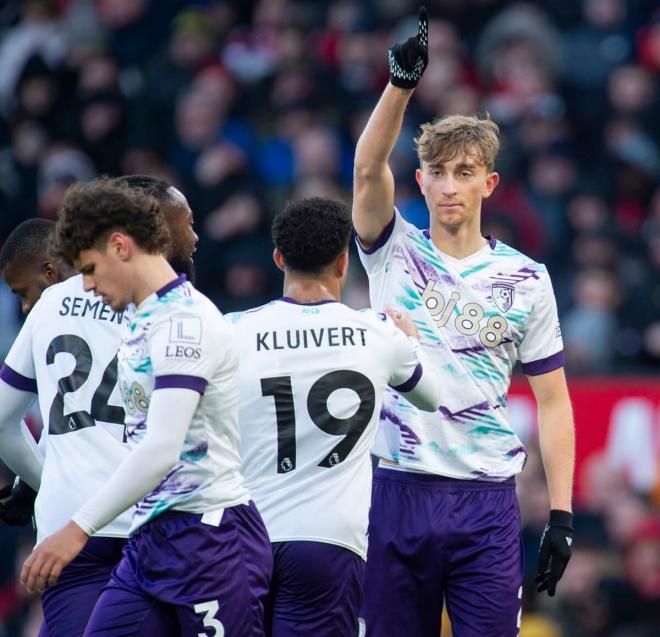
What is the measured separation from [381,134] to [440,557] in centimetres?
162

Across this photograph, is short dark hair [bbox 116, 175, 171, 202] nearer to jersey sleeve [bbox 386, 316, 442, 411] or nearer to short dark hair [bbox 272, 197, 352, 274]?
short dark hair [bbox 272, 197, 352, 274]

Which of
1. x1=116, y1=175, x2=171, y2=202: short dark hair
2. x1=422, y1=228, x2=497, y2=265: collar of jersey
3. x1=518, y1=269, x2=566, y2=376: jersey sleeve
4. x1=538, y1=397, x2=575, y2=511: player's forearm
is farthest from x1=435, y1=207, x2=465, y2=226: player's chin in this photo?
x1=116, y1=175, x2=171, y2=202: short dark hair

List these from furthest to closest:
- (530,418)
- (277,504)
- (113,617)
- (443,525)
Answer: (530,418) → (443,525) → (277,504) → (113,617)

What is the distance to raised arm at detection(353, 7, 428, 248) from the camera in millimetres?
5602

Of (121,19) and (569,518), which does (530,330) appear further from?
(121,19)

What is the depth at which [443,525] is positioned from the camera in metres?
5.79

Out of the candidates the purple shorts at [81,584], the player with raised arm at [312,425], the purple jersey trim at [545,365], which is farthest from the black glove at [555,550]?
the purple shorts at [81,584]

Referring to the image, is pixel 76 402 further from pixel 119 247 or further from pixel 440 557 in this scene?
pixel 440 557

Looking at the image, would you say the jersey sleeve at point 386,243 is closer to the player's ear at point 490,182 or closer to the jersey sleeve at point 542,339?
the player's ear at point 490,182

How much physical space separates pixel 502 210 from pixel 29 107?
15.4ft

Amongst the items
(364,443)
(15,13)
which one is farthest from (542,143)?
(364,443)

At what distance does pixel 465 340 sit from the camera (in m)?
5.88

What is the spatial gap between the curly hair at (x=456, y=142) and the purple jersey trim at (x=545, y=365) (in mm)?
786

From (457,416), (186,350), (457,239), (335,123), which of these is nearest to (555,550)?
(457,416)
